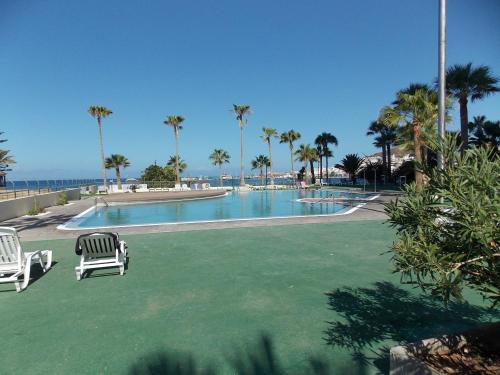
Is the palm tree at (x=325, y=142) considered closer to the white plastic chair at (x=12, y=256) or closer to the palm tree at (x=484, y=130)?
the palm tree at (x=484, y=130)

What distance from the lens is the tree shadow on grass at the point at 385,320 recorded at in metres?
3.39

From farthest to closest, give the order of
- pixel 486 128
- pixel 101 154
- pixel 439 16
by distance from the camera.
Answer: pixel 101 154, pixel 486 128, pixel 439 16

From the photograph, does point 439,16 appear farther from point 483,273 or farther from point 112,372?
point 112,372

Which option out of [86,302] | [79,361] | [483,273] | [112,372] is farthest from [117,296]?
[483,273]

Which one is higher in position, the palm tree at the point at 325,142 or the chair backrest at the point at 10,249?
the palm tree at the point at 325,142

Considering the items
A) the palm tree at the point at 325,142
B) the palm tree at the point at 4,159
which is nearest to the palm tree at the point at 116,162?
the palm tree at the point at 4,159

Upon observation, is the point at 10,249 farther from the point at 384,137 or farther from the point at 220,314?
the point at 384,137

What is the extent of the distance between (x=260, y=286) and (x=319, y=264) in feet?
5.76

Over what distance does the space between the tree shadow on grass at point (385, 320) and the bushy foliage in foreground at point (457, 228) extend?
4.63ft

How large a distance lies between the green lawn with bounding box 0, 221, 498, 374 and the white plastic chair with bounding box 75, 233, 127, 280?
0.25 m

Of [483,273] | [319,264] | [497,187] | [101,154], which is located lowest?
[319,264]

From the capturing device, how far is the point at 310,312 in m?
4.20

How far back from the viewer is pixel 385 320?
13.0 feet

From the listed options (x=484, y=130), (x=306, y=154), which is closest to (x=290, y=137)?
(x=306, y=154)
